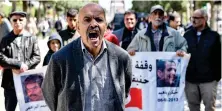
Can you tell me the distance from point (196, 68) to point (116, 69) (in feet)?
11.1

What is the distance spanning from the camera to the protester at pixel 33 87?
6301 mm

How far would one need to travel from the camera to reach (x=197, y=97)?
277 inches

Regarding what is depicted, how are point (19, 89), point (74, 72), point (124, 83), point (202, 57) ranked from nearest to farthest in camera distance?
point (74, 72)
point (124, 83)
point (19, 89)
point (202, 57)

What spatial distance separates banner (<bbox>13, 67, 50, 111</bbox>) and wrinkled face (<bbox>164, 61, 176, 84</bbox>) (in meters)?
1.60

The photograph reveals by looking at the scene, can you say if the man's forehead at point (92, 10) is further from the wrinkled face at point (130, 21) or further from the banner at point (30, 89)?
the wrinkled face at point (130, 21)

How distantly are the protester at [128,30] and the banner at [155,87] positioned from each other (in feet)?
3.93

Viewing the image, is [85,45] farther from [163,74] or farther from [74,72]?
[163,74]

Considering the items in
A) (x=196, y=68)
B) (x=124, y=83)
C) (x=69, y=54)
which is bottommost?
(x=196, y=68)

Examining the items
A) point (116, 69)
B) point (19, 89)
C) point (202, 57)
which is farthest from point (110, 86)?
point (202, 57)

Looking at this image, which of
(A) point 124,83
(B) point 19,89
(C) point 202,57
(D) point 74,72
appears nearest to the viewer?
(D) point 74,72

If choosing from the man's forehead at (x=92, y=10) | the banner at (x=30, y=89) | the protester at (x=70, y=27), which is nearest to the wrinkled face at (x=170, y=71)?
the protester at (x=70, y=27)

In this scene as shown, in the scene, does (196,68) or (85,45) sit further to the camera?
(196,68)

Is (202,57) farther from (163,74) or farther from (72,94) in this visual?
(72,94)

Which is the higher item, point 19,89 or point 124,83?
point 124,83
